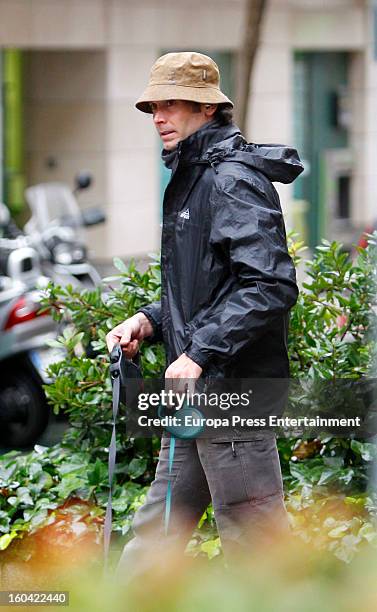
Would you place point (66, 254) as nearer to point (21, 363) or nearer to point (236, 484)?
point (21, 363)

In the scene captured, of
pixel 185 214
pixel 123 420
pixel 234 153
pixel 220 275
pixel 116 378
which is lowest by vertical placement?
pixel 123 420

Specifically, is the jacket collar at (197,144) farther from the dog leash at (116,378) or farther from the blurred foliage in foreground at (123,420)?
the blurred foliage in foreground at (123,420)

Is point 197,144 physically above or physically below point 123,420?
above

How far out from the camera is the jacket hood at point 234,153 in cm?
373

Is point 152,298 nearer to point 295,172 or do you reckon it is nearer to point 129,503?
point 129,503

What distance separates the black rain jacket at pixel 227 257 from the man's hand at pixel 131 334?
14 centimetres

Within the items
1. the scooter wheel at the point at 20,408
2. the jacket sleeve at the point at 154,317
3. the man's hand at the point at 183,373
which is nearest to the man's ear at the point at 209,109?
the jacket sleeve at the point at 154,317

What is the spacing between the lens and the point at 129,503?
4.89 m

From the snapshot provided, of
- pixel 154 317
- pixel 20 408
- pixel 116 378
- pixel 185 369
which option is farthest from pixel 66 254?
pixel 185 369

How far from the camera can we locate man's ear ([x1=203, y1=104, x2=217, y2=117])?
386 centimetres

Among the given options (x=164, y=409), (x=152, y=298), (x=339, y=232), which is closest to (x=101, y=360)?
(x=152, y=298)

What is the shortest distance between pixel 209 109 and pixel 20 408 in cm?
461

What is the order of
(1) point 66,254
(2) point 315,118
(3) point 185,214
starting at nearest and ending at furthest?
(3) point 185,214
(1) point 66,254
(2) point 315,118

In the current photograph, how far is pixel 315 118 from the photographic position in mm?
20406
